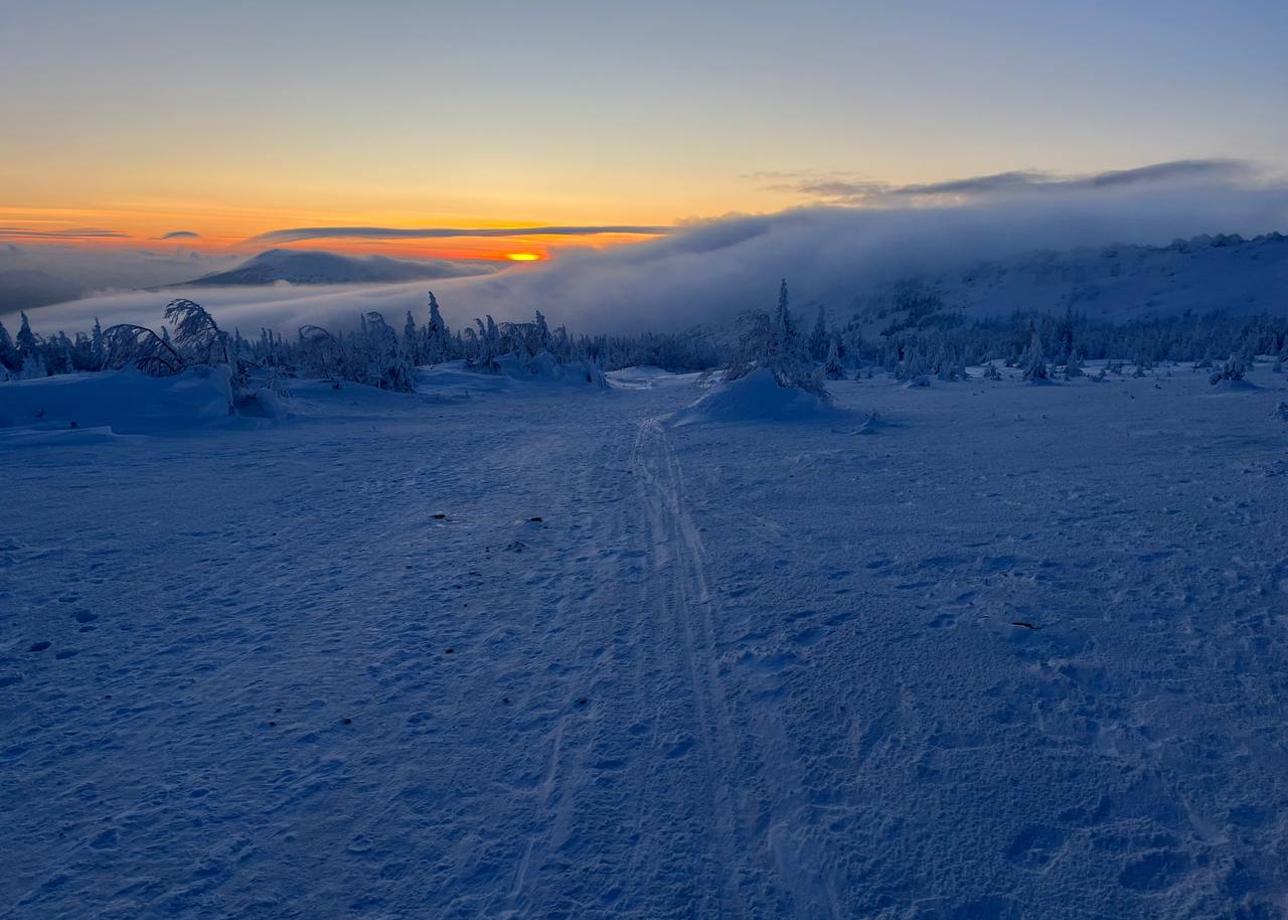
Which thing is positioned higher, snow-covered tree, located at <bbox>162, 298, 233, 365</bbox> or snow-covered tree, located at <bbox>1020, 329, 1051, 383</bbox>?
snow-covered tree, located at <bbox>162, 298, 233, 365</bbox>

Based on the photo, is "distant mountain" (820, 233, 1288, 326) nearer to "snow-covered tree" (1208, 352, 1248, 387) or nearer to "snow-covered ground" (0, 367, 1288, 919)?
"snow-covered tree" (1208, 352, 1248, 387)

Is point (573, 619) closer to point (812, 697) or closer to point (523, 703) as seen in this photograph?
point (523, 703)

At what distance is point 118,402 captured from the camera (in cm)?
1778

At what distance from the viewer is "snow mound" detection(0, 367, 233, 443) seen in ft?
54.9

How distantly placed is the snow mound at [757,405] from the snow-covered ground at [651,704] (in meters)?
10.0

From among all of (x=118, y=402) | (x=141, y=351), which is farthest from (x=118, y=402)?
(x=141, y=351)

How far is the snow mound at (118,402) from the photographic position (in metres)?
16.7

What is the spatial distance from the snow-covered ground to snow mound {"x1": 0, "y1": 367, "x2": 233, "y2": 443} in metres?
8.37

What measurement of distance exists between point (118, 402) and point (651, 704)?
19268 millimetres

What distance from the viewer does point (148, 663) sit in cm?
520

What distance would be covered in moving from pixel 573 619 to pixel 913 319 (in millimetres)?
209630

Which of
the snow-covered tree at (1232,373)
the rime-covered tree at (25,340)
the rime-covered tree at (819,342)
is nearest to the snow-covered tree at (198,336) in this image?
the rime-covered tree at (25,340)

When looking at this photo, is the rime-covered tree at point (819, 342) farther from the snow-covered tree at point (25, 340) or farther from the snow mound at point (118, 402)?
the snow-covered tree at point (25, 340)

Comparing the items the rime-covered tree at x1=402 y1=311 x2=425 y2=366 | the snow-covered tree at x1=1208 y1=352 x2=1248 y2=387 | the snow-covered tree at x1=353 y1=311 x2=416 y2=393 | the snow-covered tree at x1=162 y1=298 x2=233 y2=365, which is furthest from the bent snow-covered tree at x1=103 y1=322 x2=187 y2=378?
the snow-covered tree at x1=1208 y1=352 x2=1248 y2=387
